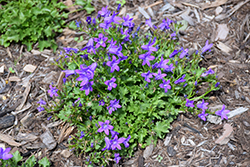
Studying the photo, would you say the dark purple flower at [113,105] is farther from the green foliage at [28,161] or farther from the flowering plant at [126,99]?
the green foliage at [28,161]

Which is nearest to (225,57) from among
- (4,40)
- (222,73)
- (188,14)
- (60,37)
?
(222,73)

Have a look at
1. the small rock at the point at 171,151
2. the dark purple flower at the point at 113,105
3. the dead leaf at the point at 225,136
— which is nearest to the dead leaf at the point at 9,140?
the dark purple flower at the point at 113,105

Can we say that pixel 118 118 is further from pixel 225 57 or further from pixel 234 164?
pixel 225 57

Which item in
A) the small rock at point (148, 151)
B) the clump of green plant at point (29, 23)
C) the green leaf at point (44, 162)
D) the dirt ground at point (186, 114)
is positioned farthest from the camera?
the clump of green plant at point (29, 23)

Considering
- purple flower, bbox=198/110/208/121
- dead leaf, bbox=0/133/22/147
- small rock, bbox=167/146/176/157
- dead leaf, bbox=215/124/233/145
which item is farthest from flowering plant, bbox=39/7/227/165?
dead leaf, bbox=0/133/22/147

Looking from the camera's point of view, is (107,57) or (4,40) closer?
(107,57)

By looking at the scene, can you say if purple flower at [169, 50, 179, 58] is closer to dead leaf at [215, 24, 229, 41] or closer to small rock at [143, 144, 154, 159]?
dead leaf at [215, 24, 229, 41]
